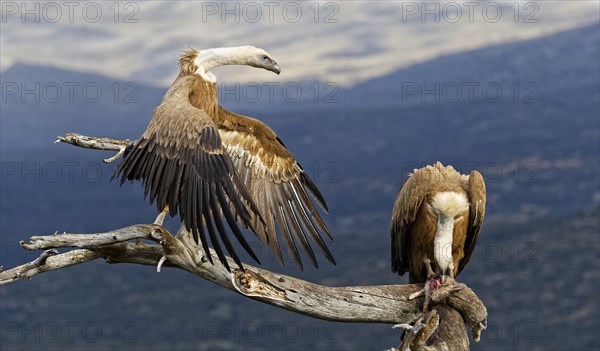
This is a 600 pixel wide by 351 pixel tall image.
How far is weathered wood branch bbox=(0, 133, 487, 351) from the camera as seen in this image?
8.08 metres

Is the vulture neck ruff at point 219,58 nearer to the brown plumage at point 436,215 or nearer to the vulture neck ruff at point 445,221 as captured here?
the brown plumage at point 436,215

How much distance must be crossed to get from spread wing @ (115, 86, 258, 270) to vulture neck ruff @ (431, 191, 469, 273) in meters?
2.56

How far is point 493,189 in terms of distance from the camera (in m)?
168

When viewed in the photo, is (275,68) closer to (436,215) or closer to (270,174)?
(270,174)

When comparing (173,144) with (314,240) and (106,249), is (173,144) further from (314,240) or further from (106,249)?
(314,240)

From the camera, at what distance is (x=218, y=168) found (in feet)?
26.7

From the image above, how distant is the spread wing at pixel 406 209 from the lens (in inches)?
385

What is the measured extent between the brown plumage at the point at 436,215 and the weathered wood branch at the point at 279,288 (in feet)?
2.18

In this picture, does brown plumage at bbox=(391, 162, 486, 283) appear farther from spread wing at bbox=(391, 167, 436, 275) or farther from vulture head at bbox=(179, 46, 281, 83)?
vulture head at bbox=(179, 46, 281, 83)

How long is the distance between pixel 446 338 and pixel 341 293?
1.23 meters

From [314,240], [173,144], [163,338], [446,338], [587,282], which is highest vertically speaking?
[173,144]

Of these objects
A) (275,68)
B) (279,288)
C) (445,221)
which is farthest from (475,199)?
(275,68)

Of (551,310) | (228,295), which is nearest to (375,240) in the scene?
(228,295)

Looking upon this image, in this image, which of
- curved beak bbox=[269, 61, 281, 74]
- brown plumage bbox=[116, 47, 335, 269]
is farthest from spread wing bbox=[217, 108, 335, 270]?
curved beak bbox=[269, 61, 281, 74]
